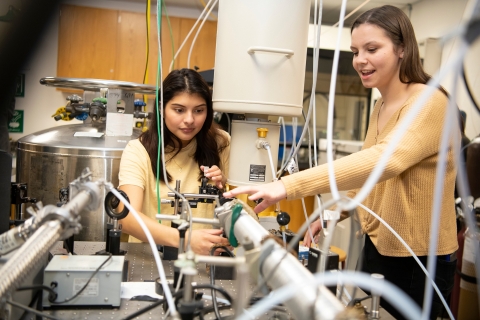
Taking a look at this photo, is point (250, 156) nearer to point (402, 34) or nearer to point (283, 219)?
point (283, 219)

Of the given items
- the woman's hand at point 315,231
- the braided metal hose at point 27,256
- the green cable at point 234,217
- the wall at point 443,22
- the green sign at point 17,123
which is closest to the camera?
the braided metal hose at point 27,256

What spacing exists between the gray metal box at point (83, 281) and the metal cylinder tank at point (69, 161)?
854mm

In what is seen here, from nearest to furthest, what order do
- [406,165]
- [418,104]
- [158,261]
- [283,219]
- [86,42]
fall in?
1. [418,104]
2. [158,261]
3. [283,219]
4. [406,165]
5. [86,42]

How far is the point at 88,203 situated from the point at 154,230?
54 cm

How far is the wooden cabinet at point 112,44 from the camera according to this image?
4133 millimetres

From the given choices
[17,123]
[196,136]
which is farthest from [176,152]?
[17,123]

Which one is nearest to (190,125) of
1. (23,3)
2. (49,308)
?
(23,3)

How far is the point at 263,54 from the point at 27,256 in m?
0.71

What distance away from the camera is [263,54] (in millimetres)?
1033

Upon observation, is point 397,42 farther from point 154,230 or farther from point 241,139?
point 154,230

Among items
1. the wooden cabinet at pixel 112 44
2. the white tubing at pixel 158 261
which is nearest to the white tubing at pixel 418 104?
the white tubing at pixel 158 261

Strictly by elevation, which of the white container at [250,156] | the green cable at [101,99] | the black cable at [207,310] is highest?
the green cable at [101,99]

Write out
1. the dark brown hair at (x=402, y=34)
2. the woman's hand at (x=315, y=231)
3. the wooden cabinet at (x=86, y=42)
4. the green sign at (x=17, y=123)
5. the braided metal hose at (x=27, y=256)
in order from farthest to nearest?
the green sign at (x=17, y=123), the wooden cabinet at (x=86, y=42), the woman's hand at (x=315, y=231), the dark brown hair at (x=402, y=34), the braided metal hose at (x=27, y=256)

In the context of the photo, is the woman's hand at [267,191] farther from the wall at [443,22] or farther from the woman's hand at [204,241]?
the wall at [443,22]
